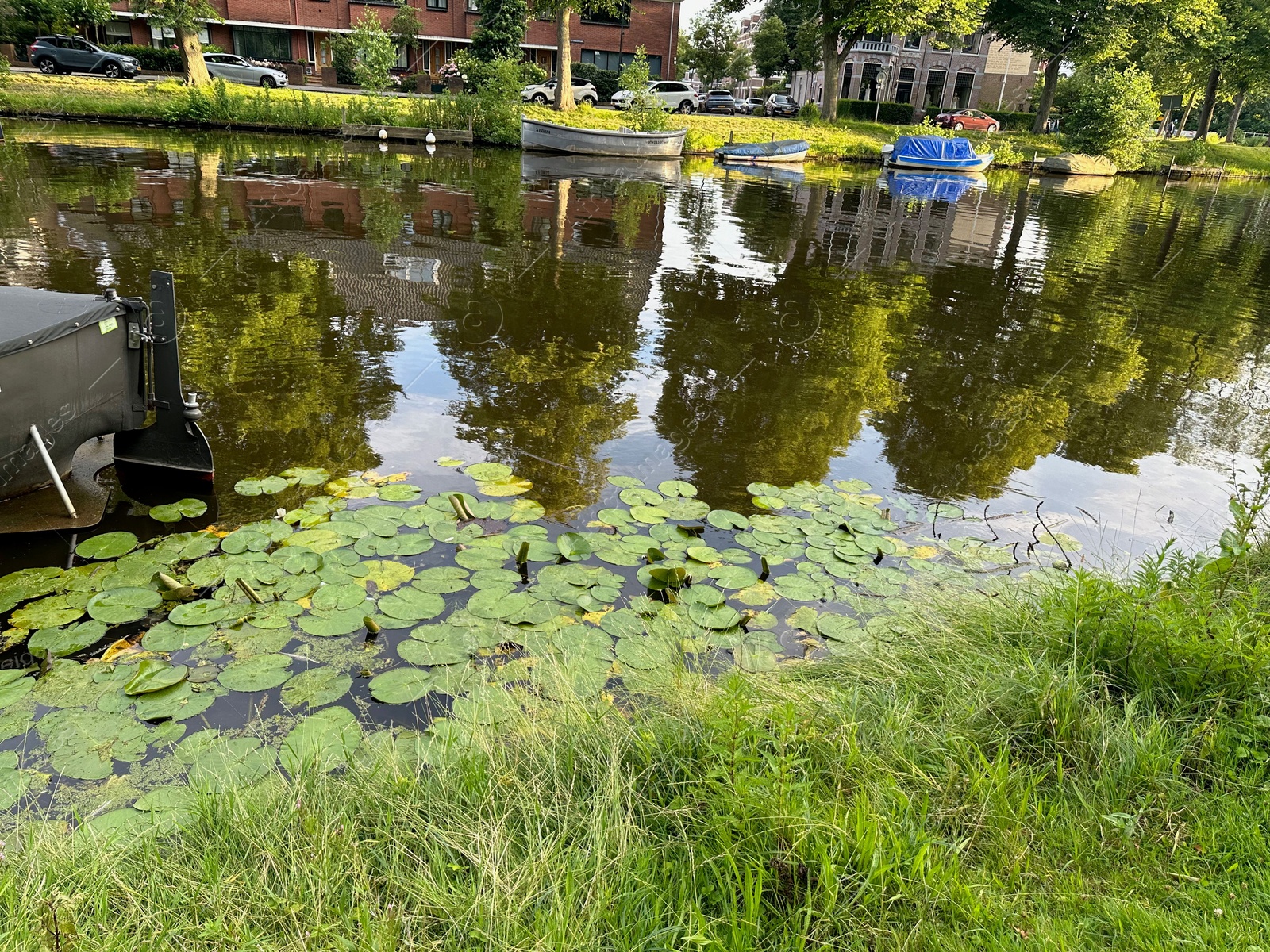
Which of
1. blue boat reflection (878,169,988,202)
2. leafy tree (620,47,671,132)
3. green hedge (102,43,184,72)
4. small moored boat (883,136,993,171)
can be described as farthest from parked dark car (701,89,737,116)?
green hedge (102,43,184,72)

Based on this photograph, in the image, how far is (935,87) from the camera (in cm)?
5659

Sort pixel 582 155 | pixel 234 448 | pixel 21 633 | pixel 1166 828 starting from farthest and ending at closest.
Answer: pixel 582 155 < pixel 234 448 < pixel 21 633 < pixel 1166 828

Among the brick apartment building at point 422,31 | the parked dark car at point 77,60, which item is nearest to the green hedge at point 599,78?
the brick apartment building at point 422,31

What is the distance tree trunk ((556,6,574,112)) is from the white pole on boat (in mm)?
31013

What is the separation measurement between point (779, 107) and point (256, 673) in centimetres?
4796

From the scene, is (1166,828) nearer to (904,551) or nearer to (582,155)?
(904,551)

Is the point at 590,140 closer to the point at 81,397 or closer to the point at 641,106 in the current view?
the point at 641,106

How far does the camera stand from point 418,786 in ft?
8.84

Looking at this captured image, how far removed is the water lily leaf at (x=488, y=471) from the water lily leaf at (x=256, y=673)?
2.11 metres

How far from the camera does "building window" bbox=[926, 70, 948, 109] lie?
5542cm

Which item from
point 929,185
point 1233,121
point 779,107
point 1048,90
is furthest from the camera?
point 1233,121

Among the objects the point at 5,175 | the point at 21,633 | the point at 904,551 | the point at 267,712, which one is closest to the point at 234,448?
the point at 21,633

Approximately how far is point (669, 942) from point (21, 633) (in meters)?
3.27

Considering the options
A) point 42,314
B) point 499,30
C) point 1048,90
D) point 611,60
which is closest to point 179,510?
point 42,314
